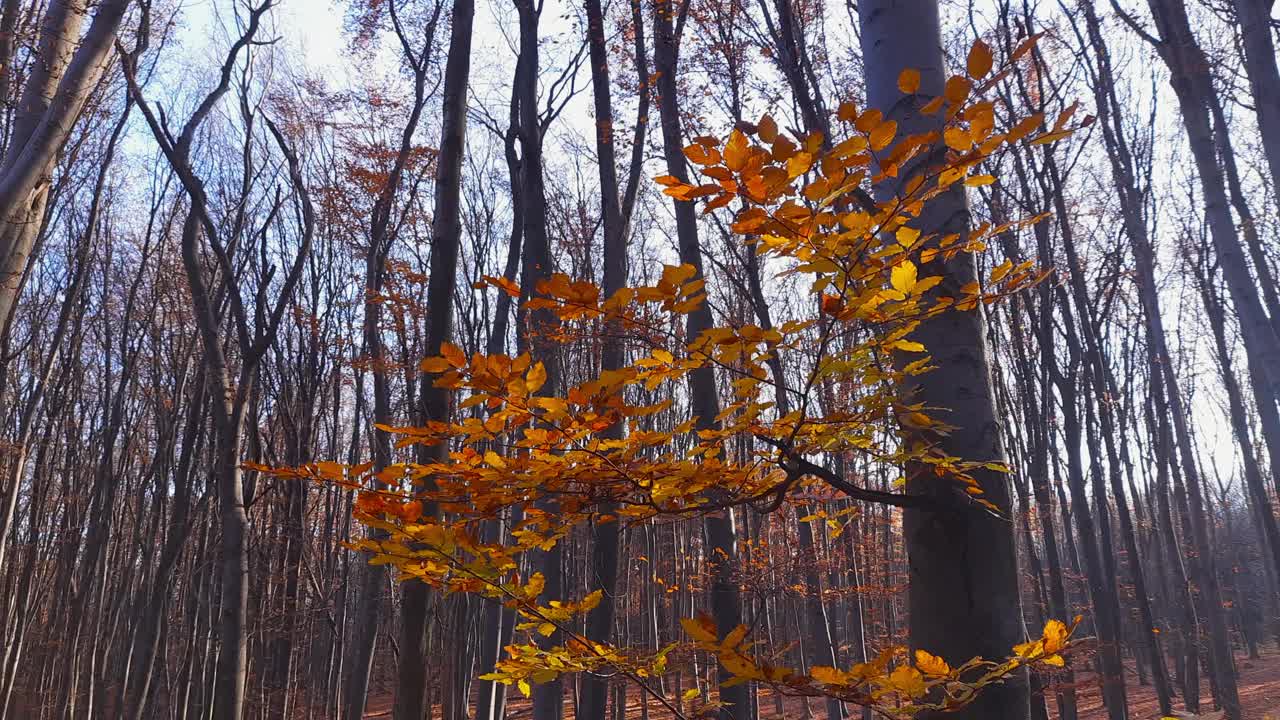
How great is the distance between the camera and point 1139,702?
42.2 ft

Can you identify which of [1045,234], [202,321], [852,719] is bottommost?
[852,719]

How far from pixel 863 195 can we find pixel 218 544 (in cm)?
1090

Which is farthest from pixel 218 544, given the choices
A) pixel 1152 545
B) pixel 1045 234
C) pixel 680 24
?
pixel 1152 545

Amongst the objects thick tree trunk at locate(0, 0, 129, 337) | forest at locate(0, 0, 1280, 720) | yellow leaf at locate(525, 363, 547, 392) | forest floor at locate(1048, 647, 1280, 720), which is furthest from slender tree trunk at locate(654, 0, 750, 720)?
forest floor at locate(1048, 647, 1280, 720)

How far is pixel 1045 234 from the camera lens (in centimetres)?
754

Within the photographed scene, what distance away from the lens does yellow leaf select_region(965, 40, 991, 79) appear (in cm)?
83

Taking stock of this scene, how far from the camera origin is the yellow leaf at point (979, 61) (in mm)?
832

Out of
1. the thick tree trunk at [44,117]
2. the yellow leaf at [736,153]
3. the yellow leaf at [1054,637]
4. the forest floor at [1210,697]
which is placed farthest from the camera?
the forest floor at [1210,697]

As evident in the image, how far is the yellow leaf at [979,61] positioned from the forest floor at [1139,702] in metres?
8.74

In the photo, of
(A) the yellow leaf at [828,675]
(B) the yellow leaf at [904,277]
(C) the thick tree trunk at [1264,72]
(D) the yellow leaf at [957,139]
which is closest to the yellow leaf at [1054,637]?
(A) the yellow leaf at [828,675]

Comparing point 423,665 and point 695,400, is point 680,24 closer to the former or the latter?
point 695,400

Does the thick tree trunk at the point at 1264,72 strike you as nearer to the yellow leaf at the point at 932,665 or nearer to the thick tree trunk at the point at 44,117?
the yellow leaf at the point at 932,665

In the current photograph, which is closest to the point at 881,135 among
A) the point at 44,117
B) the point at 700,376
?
the point at 44,117

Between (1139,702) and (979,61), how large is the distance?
650 inches
